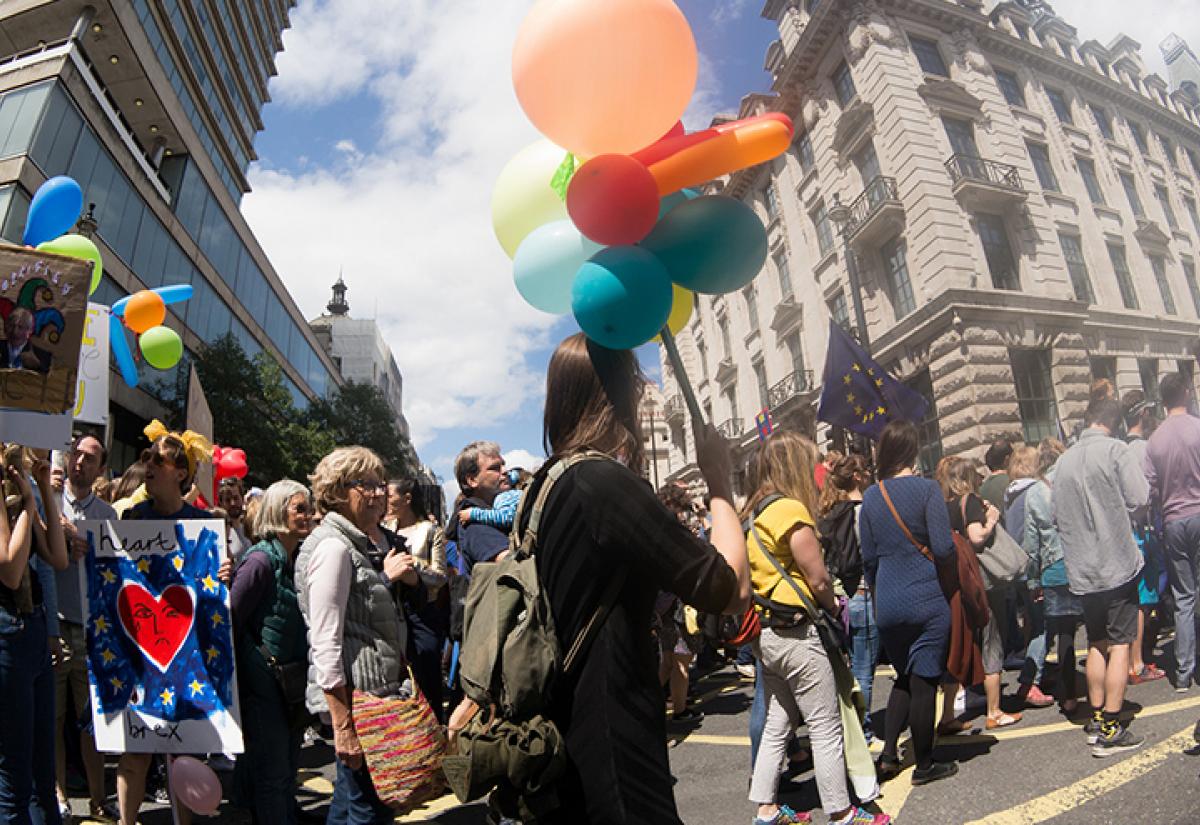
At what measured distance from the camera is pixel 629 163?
5.71ft

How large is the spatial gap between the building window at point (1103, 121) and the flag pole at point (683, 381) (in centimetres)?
1554

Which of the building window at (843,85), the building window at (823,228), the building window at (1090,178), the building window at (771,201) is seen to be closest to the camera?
the building window at (1090,178)

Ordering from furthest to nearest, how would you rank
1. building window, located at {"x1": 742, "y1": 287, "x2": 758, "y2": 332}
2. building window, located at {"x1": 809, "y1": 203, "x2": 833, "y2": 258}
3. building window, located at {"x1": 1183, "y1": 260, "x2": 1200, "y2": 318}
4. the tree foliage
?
building window, located at {"x1": 742, "y1": 287, "x2": 758, "y2": 332} < building window, located at {"x1": 809, "y1": 203, "x2": 833, "y2": 258} < the tree foliage < building window, located at {"x1": 1183, "y1": 260, "x2": 1200, "y2": 318}

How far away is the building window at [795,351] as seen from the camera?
23438 mm

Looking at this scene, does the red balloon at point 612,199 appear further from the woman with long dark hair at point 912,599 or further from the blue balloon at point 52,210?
the blue balloon at point 52,210

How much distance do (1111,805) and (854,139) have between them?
752 inches

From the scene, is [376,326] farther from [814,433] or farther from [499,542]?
[499,542]

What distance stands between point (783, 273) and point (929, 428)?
33.3 ft

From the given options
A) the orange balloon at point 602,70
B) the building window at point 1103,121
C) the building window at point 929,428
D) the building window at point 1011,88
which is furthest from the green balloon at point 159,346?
the building window at point 1011,88

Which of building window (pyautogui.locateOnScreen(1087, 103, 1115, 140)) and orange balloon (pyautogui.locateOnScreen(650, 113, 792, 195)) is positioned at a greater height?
building window (pyautogui.locateOnScreen(1087, 103, 1115, 140))

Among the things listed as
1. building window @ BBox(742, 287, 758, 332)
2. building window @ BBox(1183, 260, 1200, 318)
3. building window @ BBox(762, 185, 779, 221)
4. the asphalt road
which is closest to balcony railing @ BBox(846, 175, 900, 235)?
building window @ BBox(762, 185, 779, 221)

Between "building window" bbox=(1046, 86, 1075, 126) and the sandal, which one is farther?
"building window" bbox=(1046, 86, 1075, 126)

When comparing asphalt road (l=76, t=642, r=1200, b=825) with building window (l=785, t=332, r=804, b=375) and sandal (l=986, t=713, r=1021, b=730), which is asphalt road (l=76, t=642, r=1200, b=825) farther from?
building window (l=785, t=332, r=804, b=375)

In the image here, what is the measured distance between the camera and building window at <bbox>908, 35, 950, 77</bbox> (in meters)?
17.7
